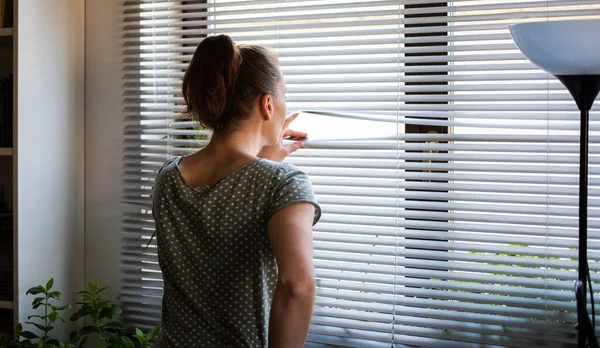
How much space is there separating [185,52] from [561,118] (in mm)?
1270

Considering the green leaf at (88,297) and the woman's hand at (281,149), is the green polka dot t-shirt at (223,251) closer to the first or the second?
the woman's hand at (281,149)

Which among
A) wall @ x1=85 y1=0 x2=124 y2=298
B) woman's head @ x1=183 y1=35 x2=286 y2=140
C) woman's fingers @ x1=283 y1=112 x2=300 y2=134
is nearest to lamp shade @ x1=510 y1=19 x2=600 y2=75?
woman's head @ x1=183 y1=35 x2=286 y2=140

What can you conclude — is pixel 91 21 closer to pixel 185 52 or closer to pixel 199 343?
pixel 185 52

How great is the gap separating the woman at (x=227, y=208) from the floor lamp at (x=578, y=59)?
0.57m

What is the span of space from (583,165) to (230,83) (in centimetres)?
84

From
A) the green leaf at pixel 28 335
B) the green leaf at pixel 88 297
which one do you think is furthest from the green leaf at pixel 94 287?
the green leaf at pixel 28 335

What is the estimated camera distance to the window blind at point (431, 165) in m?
1.99

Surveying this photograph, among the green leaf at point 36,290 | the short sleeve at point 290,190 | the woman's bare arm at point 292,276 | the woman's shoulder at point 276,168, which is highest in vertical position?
the woman's shoulder at point 276,168

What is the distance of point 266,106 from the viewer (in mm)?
1591

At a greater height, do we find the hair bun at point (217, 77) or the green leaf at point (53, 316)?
the hair bun at point (217, 77)

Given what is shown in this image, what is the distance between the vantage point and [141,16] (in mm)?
2539

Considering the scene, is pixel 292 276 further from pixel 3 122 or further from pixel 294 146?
pixel 3 122

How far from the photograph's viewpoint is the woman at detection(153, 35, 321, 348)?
1.50 metres

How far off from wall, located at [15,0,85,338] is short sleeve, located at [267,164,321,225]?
3.96 feet
